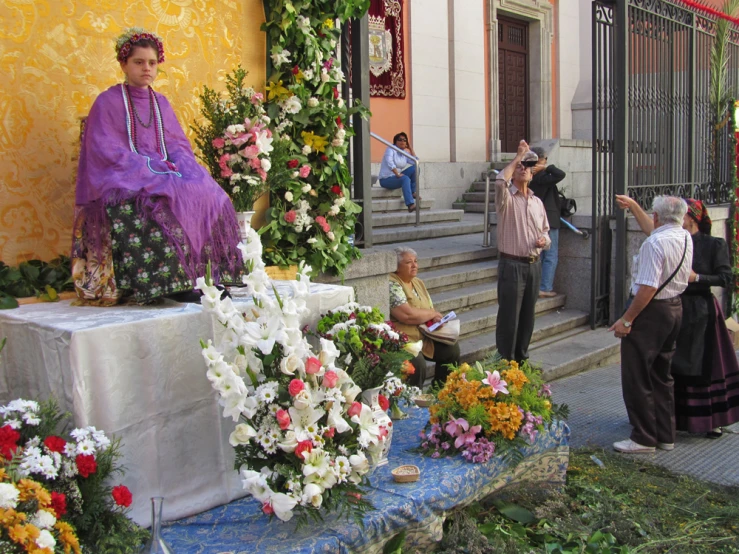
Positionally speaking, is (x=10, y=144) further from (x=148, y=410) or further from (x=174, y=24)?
(x=148, y=410)

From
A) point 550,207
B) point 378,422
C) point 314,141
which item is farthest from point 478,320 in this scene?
point 378,422

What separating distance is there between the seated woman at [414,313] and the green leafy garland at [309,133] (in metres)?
0.55

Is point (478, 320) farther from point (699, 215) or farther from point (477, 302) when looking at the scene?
point (699, 215)

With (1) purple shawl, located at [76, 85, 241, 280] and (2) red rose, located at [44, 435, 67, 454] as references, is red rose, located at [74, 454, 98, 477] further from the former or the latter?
(1) purple shawl, located at [76, 85, 241, 280]

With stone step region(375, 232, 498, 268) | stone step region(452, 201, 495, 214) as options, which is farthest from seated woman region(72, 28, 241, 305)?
stone step region(452, 201, 495, 214)

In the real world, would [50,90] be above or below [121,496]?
above

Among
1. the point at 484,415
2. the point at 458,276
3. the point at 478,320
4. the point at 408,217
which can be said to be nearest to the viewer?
the point at 484,415

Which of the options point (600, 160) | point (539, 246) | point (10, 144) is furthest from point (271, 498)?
point (600, 160)

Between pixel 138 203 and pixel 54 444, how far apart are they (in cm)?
126

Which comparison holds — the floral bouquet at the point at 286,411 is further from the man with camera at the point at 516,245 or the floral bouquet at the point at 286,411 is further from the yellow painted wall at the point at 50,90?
the man with camera at the point at 516,245

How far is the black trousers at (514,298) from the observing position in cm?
591

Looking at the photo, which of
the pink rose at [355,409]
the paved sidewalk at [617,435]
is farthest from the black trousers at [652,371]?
the pink rose at [355,409]

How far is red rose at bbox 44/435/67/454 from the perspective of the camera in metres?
2.71

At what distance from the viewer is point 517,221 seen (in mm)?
5898
